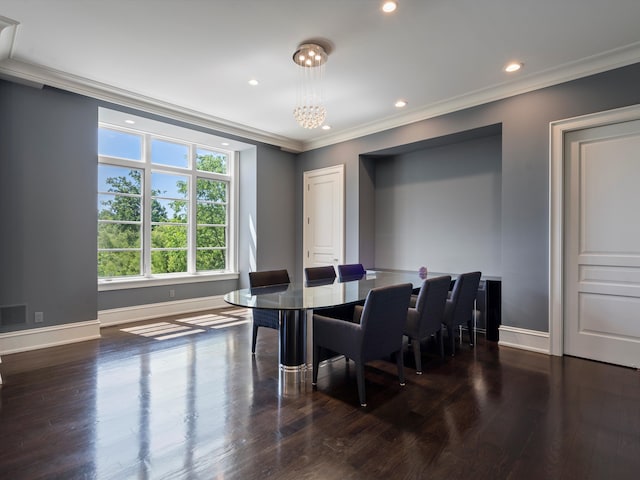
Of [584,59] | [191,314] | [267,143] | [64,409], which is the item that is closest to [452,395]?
[64,409]

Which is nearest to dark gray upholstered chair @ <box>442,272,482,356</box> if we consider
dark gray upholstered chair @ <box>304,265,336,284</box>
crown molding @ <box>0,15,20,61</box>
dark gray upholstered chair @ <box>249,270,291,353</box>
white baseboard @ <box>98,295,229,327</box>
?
dark gray upholstered chair @ <box>304,265,336,284</box>

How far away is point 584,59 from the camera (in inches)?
131

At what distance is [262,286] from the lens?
3.65 m

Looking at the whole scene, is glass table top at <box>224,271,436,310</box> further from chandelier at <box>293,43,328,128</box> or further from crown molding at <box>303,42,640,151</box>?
crown molding at <box>303,42,640,151</box>

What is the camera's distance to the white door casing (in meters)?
3.26

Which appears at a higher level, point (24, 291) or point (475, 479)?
point (24, 291)

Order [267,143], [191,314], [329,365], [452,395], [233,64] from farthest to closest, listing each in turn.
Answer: [267,143]
[191,314]
[233,64]
[329,365]
[452,395]

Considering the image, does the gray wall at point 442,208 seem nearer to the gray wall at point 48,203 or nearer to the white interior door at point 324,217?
the white interior door at point 324,217

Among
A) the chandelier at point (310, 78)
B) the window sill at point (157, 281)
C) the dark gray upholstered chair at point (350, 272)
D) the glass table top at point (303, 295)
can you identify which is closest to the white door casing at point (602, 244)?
the glass table top at point (303, 295)

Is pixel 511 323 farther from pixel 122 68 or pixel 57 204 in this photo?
pixel 57 204

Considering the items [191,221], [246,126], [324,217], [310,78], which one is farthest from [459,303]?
[191,221]

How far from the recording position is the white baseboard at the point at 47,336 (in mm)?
3592

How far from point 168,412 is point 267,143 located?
15.3 ft

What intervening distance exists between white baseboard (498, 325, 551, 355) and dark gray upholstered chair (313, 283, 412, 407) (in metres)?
1.81
